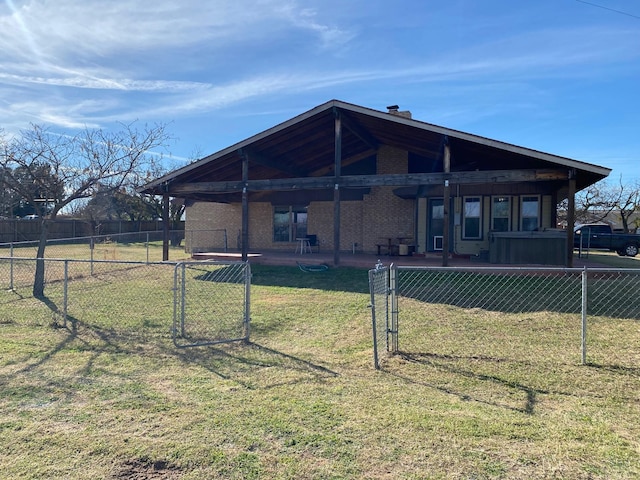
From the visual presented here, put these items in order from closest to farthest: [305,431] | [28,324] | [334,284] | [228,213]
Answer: [305,431] → [28,324] → [334,284] → [228,213]

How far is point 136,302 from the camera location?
8883mm

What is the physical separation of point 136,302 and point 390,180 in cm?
761

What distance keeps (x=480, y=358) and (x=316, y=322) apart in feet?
9.35

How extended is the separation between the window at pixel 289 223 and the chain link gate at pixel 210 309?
642cm

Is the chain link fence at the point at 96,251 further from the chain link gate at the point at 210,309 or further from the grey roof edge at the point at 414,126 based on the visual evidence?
the grey roof edge at the point at 414,126

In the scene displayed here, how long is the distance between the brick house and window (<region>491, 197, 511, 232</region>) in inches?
1.3

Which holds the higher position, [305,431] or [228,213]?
[228,213]

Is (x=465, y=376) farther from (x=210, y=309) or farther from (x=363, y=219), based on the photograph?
(x=363, y=219)

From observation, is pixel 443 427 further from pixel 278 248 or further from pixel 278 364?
pixel 278 248

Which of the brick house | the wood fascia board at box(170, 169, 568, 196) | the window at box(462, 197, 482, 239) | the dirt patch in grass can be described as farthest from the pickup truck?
the dirt patch in grass

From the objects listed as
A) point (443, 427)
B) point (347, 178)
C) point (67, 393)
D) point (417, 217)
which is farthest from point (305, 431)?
point (417, 217)

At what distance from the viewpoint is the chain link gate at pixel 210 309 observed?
622 centimetres

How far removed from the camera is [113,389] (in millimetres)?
4410

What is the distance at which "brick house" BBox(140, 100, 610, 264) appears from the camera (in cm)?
1230
